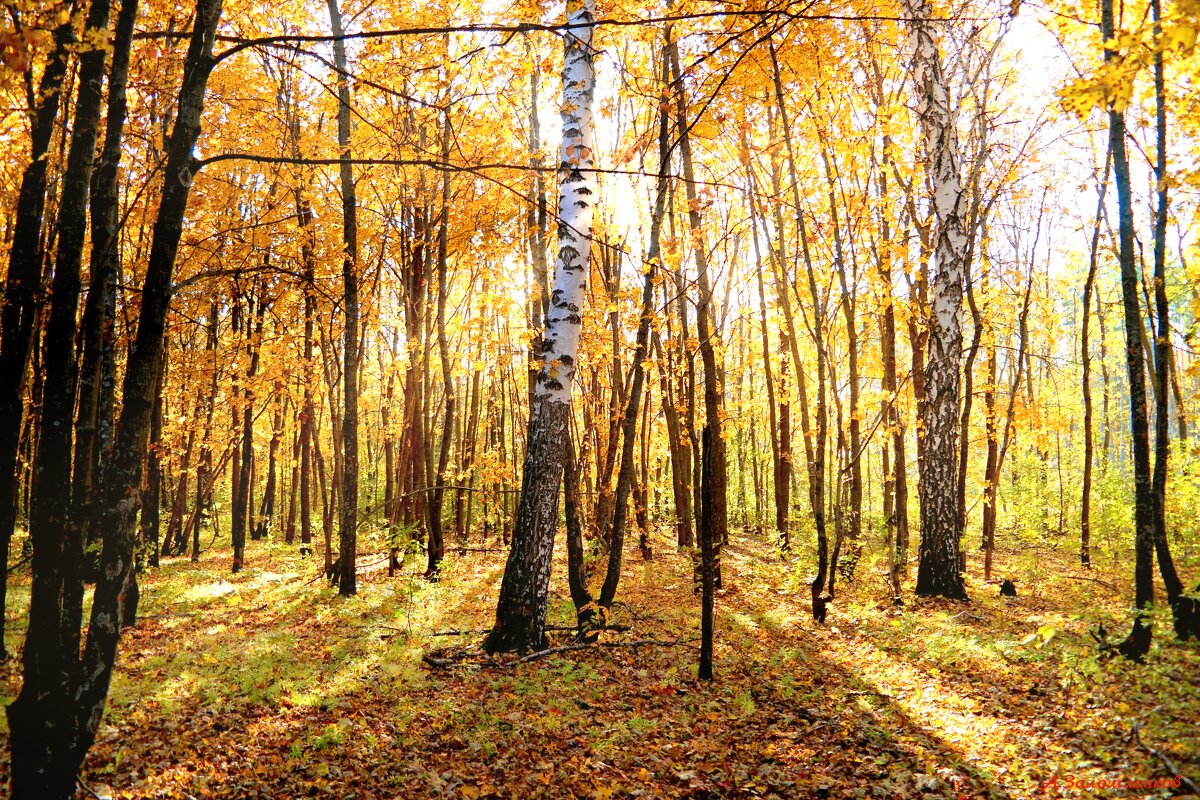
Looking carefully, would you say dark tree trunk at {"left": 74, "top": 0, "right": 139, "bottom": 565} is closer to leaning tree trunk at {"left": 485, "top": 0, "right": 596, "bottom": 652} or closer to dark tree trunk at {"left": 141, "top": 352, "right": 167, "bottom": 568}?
leaning tree trunk at {"left": 485, "top": 0, "right": 596, "bottom": 652}

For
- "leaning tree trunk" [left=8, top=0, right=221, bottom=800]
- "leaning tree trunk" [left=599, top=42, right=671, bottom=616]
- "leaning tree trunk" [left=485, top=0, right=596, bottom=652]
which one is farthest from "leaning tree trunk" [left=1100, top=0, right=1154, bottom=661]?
"leaning tree trunk" [left=8, top=0, right=221, bottom=800]

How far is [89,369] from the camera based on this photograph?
447 cm

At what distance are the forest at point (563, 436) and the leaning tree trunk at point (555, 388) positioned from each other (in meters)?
0.04

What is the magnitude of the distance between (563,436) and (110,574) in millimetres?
4015

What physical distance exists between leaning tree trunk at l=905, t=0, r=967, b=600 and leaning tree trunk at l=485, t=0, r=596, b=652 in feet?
18.5

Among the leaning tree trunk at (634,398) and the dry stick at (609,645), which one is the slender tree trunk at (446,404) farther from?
the dry stick at (609,645)

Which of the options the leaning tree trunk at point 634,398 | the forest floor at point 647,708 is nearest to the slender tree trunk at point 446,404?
the forest floor at point 647,708

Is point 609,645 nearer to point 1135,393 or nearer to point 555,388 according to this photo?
point 555,388

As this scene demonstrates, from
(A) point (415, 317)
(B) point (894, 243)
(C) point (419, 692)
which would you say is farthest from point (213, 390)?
(B) point (894, 243)

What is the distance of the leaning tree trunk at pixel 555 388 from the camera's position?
6547mm

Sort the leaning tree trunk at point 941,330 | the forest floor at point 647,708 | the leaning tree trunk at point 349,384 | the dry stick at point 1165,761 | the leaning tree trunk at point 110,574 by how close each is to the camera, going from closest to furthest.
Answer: the dry stick at point 1165,761 < the leaning tree trunk at point 110,574 < the forest floor at point 647,708 < the leaning tree trunk at point 941,330 < the leaning tree trunk at point 349,384

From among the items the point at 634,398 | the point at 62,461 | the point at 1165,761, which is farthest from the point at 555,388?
the point at 1165,761

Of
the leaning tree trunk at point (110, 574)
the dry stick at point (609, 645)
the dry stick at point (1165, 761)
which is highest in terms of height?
the leaning tree trunk at point (110, 574)

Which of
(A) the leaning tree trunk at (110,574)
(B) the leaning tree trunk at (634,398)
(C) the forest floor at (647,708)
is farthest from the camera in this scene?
(B) the leaning tree trunk at (634,398)
